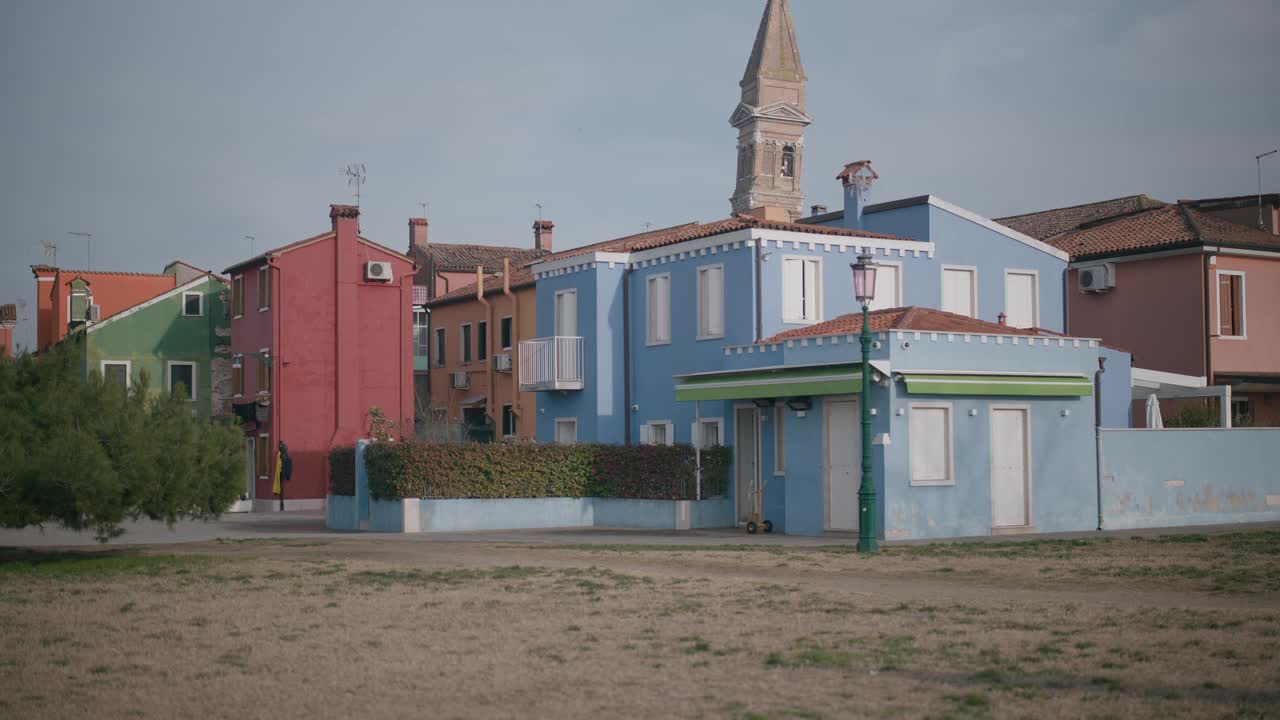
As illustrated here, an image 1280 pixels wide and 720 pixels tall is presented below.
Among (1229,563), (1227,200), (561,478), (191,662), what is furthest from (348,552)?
(1227,200)

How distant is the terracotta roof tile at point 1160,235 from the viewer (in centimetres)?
3719

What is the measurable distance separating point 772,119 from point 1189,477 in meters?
75.1

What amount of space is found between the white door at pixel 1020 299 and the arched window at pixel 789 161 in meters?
68.5

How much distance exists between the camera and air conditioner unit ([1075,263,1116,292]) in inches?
1505

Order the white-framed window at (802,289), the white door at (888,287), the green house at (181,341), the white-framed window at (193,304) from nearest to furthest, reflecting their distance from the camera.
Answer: the white-framed window at (802,289) → the white door at (888,287) → the green house at (181,341) → the white-framed window at (193,304)

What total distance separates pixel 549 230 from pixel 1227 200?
2854 centimetres

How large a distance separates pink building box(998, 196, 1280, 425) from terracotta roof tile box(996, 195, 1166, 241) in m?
8.96

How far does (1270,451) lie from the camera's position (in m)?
30.1

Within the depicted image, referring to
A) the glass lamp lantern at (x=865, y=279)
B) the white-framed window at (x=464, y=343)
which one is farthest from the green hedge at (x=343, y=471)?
the white-framed window at (x=464, y=343)

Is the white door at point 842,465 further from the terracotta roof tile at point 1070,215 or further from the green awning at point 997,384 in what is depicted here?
the terracotta roof tile at point 1070,215

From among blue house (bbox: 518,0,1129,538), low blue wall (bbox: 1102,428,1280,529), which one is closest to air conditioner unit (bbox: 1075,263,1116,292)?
blue house (bbox: 518,0,1129,538)

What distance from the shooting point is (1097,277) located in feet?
126

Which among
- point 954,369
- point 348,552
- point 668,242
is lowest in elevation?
point 348,552

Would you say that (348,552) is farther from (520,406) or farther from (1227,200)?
(1227,200)
